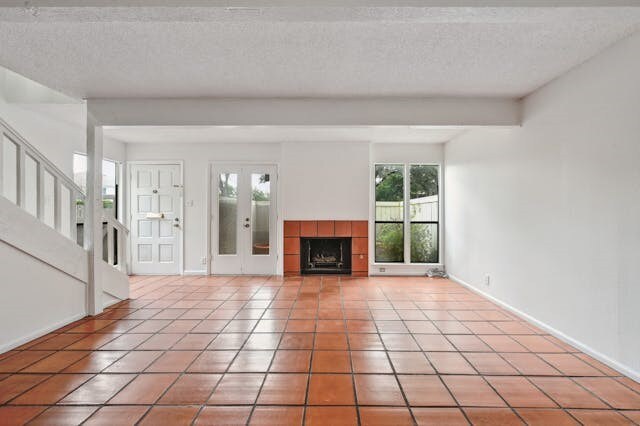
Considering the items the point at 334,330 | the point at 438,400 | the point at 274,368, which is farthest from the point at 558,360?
the point at 274,368

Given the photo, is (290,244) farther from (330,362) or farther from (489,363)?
(489,363)

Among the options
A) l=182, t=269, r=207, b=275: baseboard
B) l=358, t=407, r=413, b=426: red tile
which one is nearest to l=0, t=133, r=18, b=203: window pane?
l=182, t=269, r=207, b=275: baseboard

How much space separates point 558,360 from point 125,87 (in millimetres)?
4723

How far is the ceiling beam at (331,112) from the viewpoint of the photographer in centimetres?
385

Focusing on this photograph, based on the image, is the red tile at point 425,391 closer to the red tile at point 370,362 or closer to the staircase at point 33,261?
the red tile at point 370,362

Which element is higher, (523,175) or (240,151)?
(240,151)

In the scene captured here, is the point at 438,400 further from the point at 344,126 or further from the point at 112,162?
the point at 112,162

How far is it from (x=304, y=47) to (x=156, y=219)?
499 centimetres

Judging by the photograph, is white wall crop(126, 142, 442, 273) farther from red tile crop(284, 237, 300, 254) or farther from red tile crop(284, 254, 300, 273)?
red tile crop(284, 254, 300, 273)

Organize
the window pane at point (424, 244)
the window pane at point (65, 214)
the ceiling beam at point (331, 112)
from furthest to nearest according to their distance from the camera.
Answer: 1. the window pane at point (424, 244)
2. the window pane at point (65, 214)
3. the ceiling beam at point (331, 112)

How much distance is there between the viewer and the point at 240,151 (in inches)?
251

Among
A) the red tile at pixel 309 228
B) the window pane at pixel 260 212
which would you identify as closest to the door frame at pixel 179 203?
the window pane at pixel 260 212

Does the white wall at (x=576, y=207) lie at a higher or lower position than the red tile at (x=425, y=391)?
higher

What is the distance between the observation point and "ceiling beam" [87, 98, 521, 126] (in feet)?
12.6
